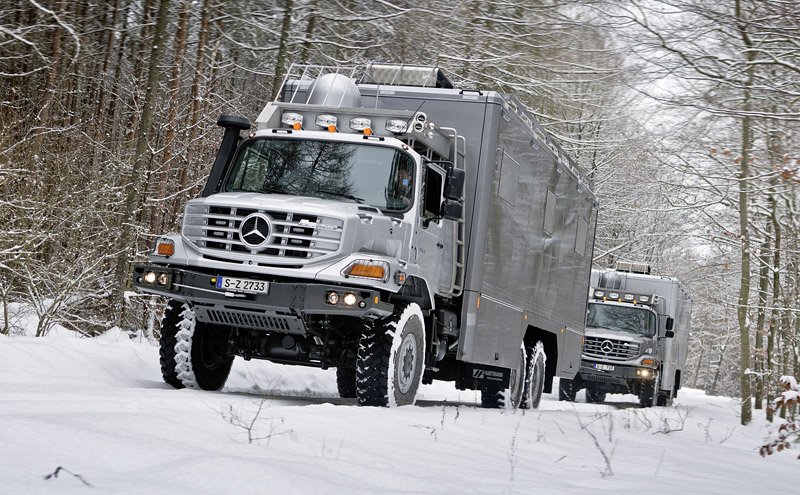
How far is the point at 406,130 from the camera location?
1059 centimetres

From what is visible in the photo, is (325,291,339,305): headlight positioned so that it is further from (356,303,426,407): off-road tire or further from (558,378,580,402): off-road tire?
(558,378,580,402): off-road tire

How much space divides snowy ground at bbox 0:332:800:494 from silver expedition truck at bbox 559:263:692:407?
14020 millimetres

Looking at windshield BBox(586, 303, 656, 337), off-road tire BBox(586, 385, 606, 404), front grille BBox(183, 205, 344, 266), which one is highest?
windshield BBox(586, 303, 656, 337)

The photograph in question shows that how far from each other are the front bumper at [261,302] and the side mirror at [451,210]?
4.67ft

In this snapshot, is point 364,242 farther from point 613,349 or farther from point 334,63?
point 613,349

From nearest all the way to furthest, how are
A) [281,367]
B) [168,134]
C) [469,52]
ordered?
[281,367] → [168,134] → [469,52]

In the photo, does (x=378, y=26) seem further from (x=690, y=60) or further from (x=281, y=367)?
(x=690, y=60)

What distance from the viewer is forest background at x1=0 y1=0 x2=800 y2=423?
388 inches

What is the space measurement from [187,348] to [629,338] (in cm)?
1628

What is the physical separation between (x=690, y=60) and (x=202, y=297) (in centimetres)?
504

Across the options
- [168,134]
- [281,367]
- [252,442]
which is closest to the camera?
[252,442]

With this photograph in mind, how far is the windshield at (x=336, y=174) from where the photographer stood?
33.7ft

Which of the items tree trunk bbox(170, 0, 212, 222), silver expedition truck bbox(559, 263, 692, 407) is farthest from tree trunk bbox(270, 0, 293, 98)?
silver expedition truck bbox(559, 263, 692, 407)

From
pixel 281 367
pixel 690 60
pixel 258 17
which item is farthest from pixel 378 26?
pixel 690 60
